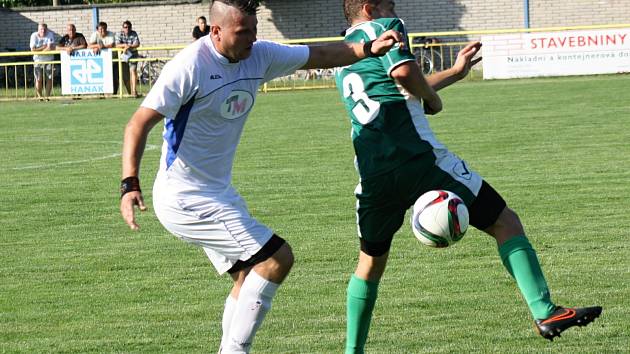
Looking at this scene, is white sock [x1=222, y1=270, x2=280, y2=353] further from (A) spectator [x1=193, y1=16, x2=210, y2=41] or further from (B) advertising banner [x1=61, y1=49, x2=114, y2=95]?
(B) advertising banner [x1=61, y1=49, x2=114, y2=95]

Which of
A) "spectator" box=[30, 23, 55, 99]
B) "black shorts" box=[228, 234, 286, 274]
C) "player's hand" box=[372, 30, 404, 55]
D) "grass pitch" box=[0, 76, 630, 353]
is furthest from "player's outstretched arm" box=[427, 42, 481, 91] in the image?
"spectator" box=[30, 23, 55, 99]

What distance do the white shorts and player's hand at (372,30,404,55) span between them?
995mm

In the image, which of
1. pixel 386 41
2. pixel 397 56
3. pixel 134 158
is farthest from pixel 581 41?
pixel 134 158

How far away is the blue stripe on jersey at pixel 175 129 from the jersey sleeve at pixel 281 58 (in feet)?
1.63

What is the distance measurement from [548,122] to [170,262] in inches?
398

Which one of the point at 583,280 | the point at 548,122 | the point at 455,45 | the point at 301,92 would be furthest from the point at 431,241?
the point at 455,45

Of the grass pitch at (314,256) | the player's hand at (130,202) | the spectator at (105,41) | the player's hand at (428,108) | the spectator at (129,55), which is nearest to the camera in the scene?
the player's hand at (130,202)

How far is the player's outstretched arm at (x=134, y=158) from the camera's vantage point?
5094mm

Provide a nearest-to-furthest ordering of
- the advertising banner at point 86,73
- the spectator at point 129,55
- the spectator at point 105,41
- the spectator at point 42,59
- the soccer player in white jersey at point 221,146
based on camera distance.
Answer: the soccer player in white jersey at point 221,146 → the advertising banner at point 86,73 → the spectator at point 129,55 → the spectator at point 105,41 → the spectator at point 42,59

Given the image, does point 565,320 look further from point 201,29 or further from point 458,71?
point 201,29

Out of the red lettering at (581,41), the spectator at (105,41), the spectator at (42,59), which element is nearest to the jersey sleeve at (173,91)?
the red lettering at (581,41)

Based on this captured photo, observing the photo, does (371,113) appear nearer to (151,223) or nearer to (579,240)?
(579,240)

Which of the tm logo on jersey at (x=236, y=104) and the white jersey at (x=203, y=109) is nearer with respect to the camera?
the white jersey at (x=203, y=109)

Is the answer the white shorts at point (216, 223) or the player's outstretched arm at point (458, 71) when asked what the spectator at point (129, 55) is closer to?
the player's outstretched arm at point (458, 71)
